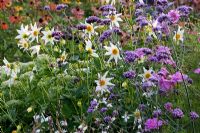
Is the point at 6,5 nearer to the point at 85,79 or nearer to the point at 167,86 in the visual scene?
the point at 85,79

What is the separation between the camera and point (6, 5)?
855 cm

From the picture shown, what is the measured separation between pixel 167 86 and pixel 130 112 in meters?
0.52

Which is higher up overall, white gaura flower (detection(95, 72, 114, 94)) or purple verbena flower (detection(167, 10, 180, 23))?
purple verbena flower (detection(167, 10, 180, 23))

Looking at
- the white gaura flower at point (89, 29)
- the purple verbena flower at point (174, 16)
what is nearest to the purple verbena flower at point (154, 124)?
the purple verbena flower at point (174, 16)

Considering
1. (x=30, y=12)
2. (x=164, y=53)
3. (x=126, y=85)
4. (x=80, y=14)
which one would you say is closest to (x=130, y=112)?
(x=126, y=85)

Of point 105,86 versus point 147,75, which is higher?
point 147,75

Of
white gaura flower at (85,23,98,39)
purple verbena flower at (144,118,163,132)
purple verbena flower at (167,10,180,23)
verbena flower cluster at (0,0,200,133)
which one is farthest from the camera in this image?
white gaura flower at (85,23,98,39)

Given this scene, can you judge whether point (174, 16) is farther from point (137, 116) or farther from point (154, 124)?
point (154, 124)

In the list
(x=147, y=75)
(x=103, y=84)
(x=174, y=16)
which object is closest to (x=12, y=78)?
(x=103, y=84)

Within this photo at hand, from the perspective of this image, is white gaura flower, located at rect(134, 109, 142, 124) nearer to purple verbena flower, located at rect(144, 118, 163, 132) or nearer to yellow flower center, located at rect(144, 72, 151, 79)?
yellow flower center, located at rect(144, 72, 151, 79)

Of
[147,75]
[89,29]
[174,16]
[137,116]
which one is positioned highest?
[174,16]

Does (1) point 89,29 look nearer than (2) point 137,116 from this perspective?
No

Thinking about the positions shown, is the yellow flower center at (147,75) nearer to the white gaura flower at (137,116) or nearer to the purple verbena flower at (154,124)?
the white gaura flower at (137,116)

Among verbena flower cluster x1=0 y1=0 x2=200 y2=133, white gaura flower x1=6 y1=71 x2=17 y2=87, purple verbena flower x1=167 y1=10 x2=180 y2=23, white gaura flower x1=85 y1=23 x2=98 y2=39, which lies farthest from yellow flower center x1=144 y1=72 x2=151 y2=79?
white gaura flower x1=6 y1=71 x2=17 y2=87
